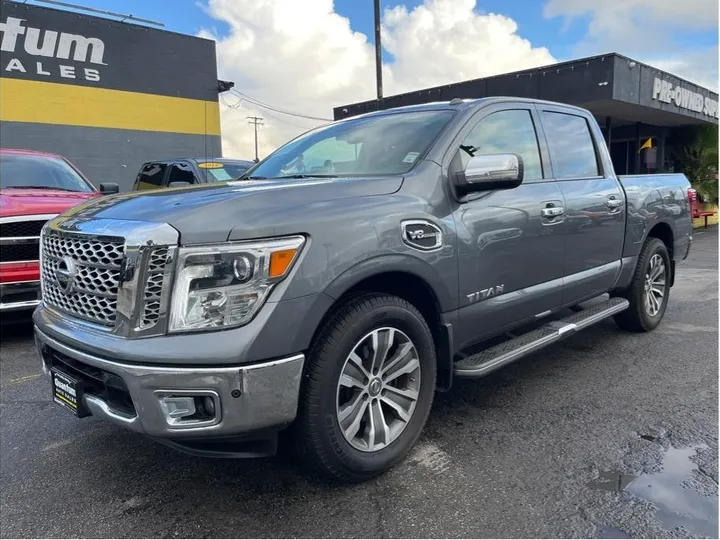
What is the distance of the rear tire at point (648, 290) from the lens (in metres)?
5.09

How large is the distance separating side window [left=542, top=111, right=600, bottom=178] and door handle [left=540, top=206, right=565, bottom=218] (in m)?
0.33

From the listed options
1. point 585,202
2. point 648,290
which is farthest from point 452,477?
point 648,290

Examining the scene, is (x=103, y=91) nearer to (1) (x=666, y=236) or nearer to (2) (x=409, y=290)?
(1) (x=666, y=236)

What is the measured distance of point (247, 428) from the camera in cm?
227

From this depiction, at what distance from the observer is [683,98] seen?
16.5 meters

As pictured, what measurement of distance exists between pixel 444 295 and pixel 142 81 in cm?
1832

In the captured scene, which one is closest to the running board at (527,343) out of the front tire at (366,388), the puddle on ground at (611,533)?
the front tire at (366,388)

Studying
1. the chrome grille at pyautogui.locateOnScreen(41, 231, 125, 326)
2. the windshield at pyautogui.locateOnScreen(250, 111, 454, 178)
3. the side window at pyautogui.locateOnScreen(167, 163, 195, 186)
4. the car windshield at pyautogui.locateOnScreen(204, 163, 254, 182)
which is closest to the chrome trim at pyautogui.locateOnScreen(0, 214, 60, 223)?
the windshield at pyautogui.locateOnScreen(250, 111, 454, 178)

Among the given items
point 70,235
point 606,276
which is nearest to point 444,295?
point 70,235

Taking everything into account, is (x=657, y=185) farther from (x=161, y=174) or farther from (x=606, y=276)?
(x=161, y=174)

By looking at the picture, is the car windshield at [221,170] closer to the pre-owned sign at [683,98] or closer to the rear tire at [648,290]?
the rear tire at [648,290]

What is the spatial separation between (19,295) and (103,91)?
1458 centimetres

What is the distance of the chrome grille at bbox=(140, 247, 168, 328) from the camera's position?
2.23 m

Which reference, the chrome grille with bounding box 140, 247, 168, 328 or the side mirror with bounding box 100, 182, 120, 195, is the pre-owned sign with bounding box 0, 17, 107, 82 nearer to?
the side mirror with bounding box 100, 182, 120, 195
